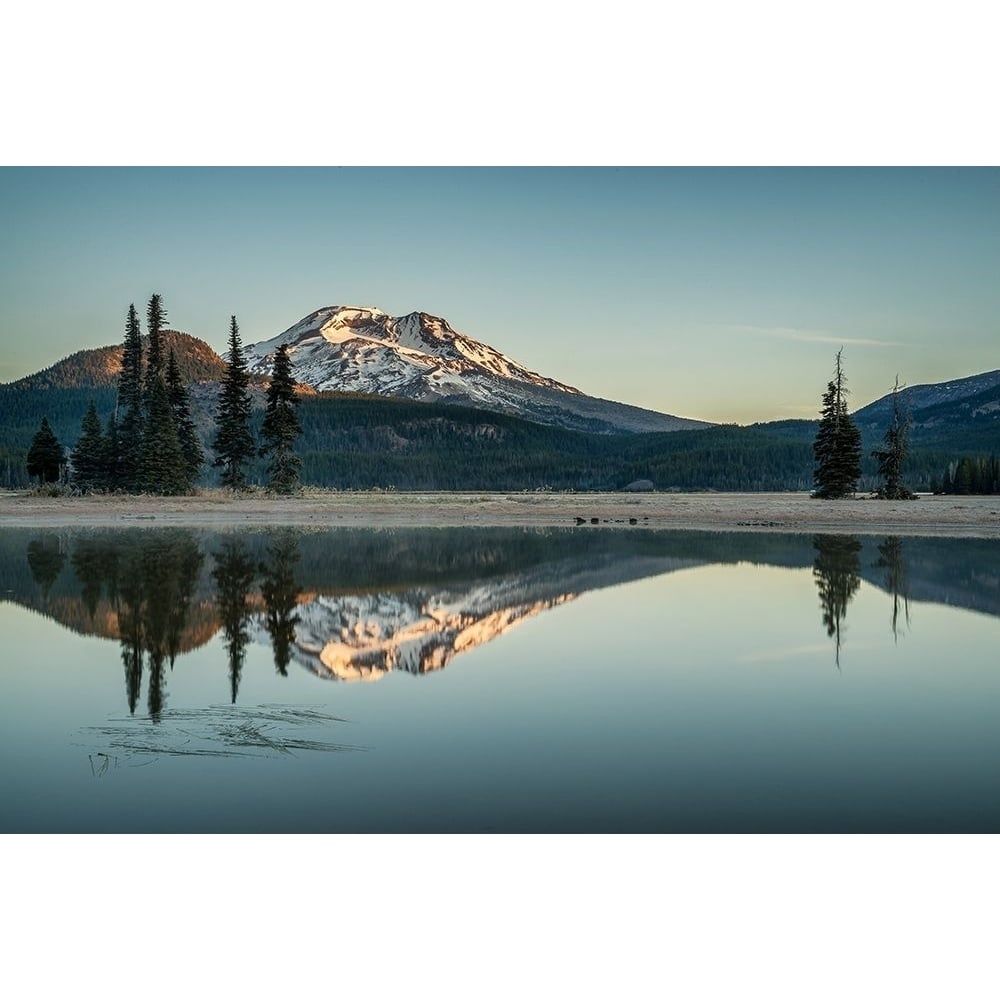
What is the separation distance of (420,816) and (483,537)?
3093 cm

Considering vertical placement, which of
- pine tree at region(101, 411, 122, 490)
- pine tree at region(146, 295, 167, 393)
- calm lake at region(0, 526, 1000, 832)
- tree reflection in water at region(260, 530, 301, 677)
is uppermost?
pine tree at region(146, 295, 167, 393)

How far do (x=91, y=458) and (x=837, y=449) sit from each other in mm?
52017

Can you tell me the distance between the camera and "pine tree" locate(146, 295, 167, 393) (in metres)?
72.1

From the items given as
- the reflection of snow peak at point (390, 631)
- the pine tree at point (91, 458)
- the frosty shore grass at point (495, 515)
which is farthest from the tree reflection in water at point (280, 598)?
the pine tree at point (91, 458)

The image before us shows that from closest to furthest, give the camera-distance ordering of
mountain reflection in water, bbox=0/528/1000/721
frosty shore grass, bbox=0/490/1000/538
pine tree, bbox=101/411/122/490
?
mountain reflection in water, bbox=0/528/1000/721
frosty shore grass, bbox=0/490/1000/538
pine tree, bbox=101/411/122/490

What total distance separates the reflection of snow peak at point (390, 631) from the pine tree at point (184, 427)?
50.0m

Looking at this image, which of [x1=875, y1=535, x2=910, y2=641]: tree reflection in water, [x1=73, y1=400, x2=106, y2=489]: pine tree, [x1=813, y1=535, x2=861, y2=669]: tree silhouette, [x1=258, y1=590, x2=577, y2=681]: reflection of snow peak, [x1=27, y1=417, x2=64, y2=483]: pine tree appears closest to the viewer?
[x1=258, y1=590, x2=577, y2=681]: reflection of snow peak

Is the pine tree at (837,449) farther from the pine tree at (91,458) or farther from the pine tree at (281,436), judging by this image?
the pine tree at (91,458)

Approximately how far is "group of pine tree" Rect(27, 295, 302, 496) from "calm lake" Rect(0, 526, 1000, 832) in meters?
41.8

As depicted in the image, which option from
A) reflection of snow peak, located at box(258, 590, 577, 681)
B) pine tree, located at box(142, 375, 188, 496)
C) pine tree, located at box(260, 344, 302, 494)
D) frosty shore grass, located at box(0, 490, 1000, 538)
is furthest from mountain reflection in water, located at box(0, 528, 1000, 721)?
pine tree, located at box(260, 344, 302, 494)

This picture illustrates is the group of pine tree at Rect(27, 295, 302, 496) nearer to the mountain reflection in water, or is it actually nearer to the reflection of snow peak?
the mountain reflection in water

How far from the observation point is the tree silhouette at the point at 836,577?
1695 centimetres

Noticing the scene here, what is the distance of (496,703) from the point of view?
10.8 m

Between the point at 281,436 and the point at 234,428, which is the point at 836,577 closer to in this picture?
the point at 281,436
